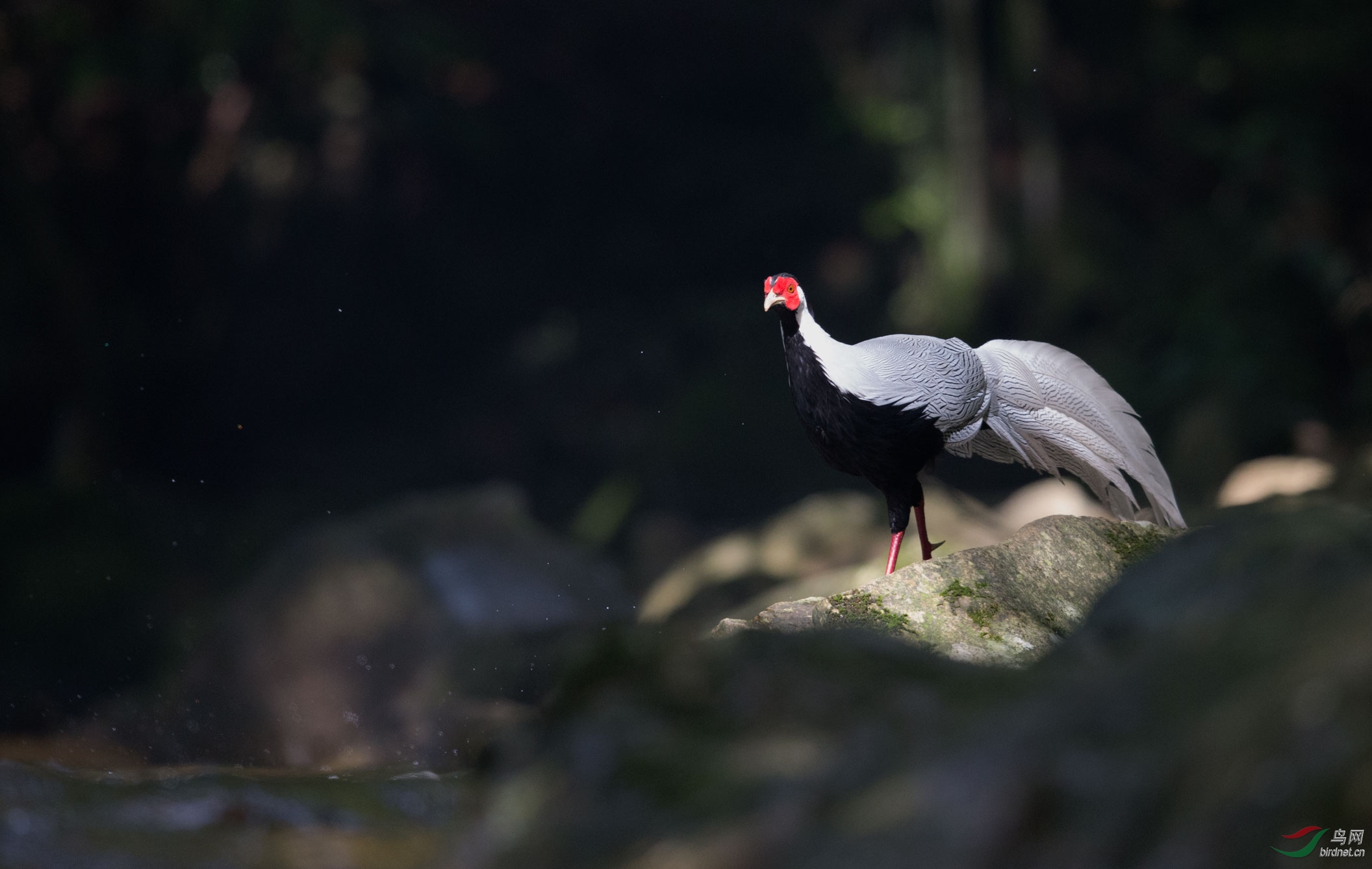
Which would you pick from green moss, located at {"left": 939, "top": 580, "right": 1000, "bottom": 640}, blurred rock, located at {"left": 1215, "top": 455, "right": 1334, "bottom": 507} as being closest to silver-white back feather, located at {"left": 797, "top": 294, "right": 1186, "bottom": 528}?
green moss, located at {"left": 939, "top": 580, "right": 1000, "bottom": 640}

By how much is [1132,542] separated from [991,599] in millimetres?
623

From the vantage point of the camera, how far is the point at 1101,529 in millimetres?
2898

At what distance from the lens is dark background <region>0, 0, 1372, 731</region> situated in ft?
25.8

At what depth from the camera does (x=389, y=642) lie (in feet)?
18.5

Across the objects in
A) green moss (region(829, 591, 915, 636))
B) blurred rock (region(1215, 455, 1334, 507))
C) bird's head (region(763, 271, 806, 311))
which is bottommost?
blurred rock (region(1215, 455, 1334, 507))

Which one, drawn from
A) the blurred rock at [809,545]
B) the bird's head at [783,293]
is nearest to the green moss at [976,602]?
the bird's head at [783,293]

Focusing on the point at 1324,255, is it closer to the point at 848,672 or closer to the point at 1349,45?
the point at 1349,45

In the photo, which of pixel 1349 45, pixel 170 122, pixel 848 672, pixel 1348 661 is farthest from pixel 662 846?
pixel 170 122

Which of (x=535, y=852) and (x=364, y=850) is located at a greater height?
(x=535, y=852)

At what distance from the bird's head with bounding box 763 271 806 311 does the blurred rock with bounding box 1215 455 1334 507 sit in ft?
11.0

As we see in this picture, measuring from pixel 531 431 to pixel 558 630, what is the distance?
4.80 metres

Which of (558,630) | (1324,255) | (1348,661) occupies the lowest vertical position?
(558,630)

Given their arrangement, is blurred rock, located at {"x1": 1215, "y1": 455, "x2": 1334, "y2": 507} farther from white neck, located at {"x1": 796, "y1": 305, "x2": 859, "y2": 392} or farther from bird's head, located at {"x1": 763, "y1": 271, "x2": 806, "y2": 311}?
bird's head, located at {"x1": 763, "y1": 271, "x2": 806, "y2": 311}

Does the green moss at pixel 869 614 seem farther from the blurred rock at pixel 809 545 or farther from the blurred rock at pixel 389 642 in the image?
the blurred rock at pixel 809 545
